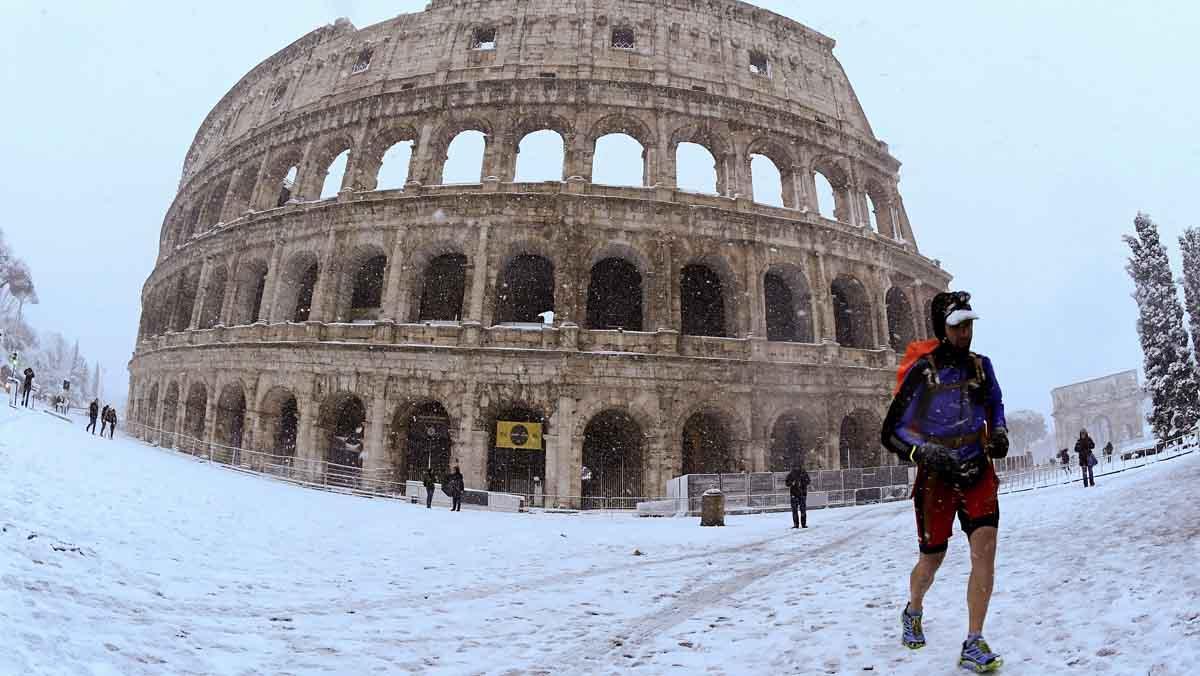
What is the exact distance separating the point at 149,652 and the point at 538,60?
2285cm

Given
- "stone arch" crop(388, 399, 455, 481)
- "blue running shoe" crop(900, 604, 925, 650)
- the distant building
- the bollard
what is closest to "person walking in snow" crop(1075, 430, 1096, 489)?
the bollard

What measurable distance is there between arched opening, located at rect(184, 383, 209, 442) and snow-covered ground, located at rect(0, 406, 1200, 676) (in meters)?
15.9

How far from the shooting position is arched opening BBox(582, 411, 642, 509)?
19.7 m

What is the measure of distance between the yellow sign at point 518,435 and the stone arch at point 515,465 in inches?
27.3

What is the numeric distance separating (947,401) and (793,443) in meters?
19.5

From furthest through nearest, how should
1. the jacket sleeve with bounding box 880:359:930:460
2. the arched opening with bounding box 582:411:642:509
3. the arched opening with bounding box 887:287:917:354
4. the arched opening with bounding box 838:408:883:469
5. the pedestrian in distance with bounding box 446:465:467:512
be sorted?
the arched opening with bounding box 887:287:917:354 → the arched opening with bounding box 838:408:883:469 → the arched opening with bounding box 582:411:642:509 → the pedestrian in distance with bounding box 446:465:467:512 → the jacket sleeve with bounding box 880:359:930:460

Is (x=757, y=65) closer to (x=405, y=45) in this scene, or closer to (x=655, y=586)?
(x=405, y=45)

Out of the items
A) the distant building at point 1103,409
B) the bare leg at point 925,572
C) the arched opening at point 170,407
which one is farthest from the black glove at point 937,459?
the distant building at point 1103,409

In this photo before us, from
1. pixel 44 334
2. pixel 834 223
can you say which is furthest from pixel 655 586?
pixel 44 334

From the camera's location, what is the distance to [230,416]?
23.3 meters

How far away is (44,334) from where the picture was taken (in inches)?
3873

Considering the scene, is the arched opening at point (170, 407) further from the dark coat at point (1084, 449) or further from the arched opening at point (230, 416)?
the dark coat at point (1084, 449)

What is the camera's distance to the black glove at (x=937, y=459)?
3.10 metres

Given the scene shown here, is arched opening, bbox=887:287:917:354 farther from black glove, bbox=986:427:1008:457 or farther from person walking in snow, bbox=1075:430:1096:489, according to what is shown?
black glove, bbox=986:427:1008:457
